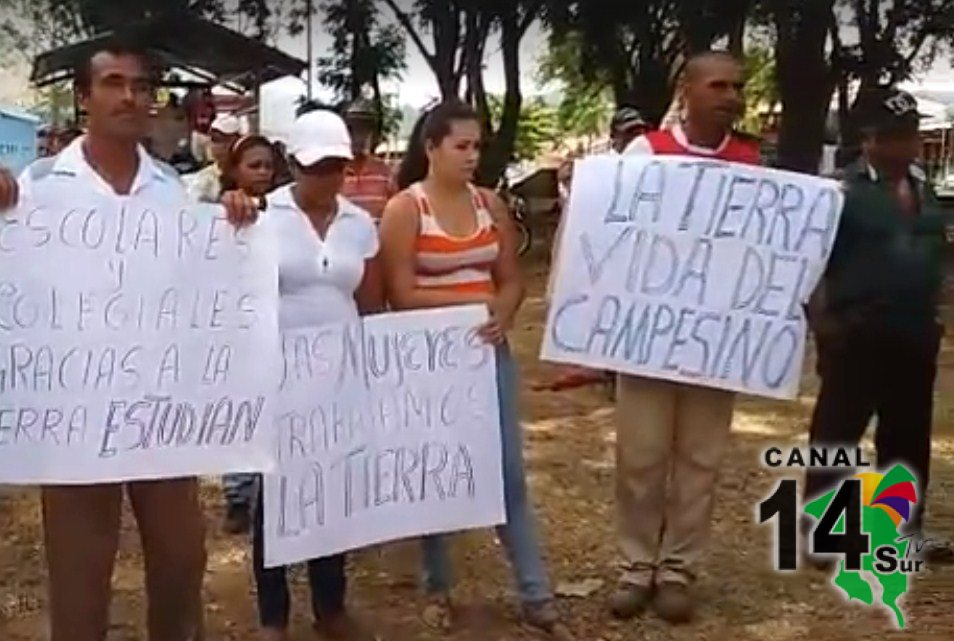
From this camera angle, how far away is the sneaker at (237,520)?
5762mm

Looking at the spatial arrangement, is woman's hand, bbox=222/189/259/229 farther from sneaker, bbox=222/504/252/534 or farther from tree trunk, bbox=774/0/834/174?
tree trunk, bbox=774/0/834/174

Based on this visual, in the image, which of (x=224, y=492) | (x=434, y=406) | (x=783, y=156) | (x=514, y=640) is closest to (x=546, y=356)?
(x=434, y=406)

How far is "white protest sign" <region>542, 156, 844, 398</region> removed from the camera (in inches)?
177

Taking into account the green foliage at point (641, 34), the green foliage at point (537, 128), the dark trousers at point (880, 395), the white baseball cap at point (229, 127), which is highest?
the green foliage at point (641, 34)

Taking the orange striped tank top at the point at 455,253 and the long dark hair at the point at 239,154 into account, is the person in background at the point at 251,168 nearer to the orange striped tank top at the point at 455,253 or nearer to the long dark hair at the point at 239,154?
the long dark hair at the point at 239,154

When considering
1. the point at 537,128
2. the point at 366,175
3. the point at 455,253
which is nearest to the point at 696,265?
the point at 455,253

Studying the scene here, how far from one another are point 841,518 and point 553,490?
1.59 m

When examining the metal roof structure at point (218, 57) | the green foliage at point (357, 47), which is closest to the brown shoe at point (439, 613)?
the metal roof structure at point (218, 57)

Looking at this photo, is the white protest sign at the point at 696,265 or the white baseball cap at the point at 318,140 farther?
the white protest sign at the point at 696,265

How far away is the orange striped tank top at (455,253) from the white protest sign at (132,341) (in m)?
0.64

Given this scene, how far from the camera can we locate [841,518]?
17.0 feet

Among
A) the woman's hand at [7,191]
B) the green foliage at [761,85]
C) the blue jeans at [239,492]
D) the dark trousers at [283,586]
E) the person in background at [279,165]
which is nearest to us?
the woman's hand at [7,191]

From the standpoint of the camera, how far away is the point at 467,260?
4.34 m

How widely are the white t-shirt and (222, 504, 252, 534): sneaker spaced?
5.96ft
